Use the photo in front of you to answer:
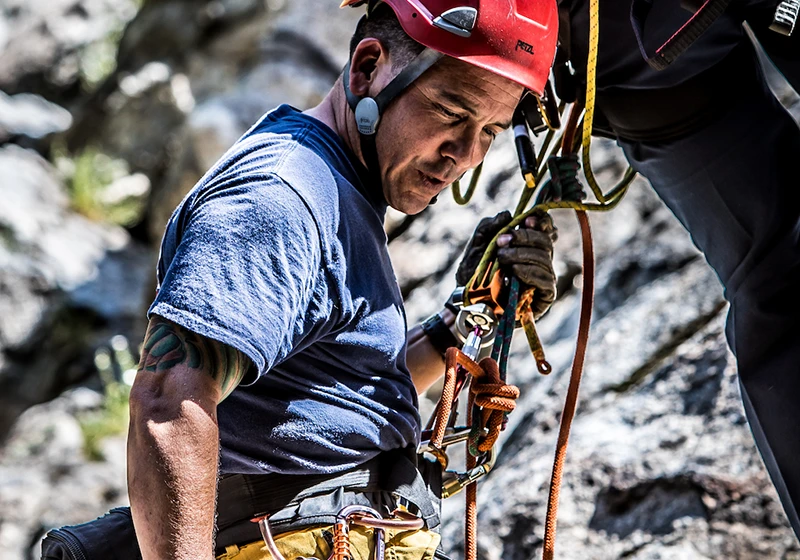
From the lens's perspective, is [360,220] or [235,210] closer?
[235,210]

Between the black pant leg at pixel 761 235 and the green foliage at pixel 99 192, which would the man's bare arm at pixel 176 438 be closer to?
the black pant leg at pixel 761 235

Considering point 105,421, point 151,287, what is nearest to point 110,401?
point 105,421

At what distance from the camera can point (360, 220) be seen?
173 cm

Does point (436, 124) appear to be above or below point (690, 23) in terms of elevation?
below

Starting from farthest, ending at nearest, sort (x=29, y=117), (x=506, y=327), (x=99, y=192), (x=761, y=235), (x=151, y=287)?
(x=29, y=117) → (x=99, y=192) → (x=151, y=287) → (x=761, y=235) → (x=506, y=327)

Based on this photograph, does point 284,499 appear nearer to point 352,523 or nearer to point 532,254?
point 352,523

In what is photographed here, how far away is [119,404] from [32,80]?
19.1 feet

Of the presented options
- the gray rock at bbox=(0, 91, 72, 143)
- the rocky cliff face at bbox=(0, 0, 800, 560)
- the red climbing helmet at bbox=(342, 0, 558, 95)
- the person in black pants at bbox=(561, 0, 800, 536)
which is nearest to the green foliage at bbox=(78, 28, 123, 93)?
the rocky cliff face at bbox=(0, 0, 800, 560)

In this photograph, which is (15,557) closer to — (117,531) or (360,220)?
(117,531)

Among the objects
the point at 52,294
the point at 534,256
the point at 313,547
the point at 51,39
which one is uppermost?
the point at 51,39

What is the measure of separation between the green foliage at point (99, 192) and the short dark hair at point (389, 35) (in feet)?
27.4

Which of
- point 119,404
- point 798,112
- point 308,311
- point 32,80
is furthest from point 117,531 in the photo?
point 32,80

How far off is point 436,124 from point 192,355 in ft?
2.54

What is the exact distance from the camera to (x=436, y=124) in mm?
1914
